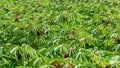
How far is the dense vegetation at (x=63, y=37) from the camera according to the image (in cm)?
406

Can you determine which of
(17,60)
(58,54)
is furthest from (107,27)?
(17,60)

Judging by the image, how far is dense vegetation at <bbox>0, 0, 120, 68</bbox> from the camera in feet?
13.3

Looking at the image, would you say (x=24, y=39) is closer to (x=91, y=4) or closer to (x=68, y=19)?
(x=68, y=19)

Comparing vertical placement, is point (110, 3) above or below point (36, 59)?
below

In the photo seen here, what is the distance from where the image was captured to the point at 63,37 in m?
6.04

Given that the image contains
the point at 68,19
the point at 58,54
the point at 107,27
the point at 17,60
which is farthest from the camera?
the point at 68,19

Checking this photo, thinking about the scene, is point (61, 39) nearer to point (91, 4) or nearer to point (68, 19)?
point (68, 19)

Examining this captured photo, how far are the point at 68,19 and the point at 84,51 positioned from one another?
378 cm

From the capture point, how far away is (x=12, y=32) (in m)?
6.66

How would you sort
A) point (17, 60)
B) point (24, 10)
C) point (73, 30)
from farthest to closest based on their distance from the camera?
point (24, 10), point (73, 30), point (17, 60)

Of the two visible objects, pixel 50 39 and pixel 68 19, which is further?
pixel 68 19

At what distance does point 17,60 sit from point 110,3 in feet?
23.8

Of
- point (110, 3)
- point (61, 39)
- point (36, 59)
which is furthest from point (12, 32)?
point (110, 3)

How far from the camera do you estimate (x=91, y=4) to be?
10461 millimetres
